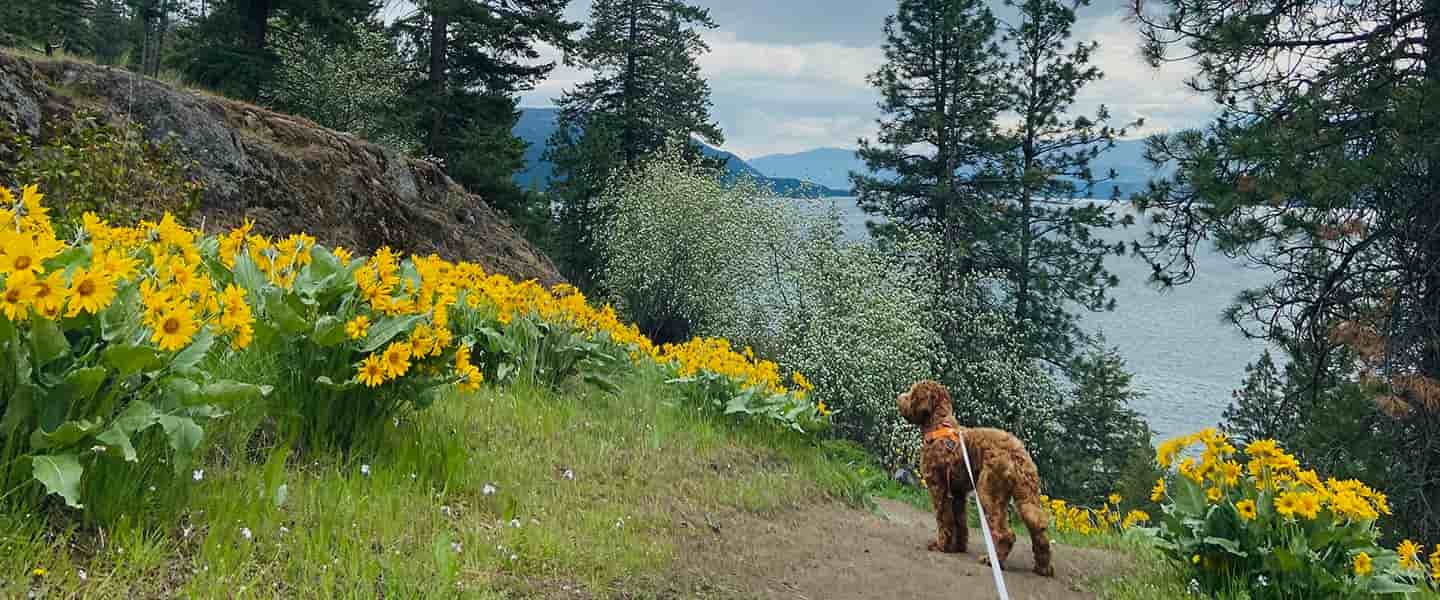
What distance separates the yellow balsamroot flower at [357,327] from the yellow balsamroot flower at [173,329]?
91 centimetres

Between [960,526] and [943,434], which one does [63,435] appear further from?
[960,526]

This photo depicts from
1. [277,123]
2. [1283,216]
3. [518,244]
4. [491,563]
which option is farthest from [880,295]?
[491,563]

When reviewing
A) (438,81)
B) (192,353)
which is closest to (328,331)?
(192,353)

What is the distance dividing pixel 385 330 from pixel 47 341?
1.22 meters

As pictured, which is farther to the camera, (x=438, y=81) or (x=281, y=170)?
(x=438, y=81)

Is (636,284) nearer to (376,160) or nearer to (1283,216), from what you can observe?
(376,160)

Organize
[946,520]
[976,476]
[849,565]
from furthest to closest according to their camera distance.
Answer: [946,520]
[976,476]
[849,565]

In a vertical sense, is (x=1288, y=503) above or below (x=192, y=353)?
below

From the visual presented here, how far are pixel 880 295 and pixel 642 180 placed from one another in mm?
11496

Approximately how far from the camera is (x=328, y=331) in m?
3.36

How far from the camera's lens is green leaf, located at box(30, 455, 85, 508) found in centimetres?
214

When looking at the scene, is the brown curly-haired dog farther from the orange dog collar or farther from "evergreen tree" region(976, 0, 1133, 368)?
"evergreen tree" region(976, 0, 1133, 368)

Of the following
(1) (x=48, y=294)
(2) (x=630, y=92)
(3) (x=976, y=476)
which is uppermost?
(2) (x=630, y=92)

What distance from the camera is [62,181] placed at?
589 cm
